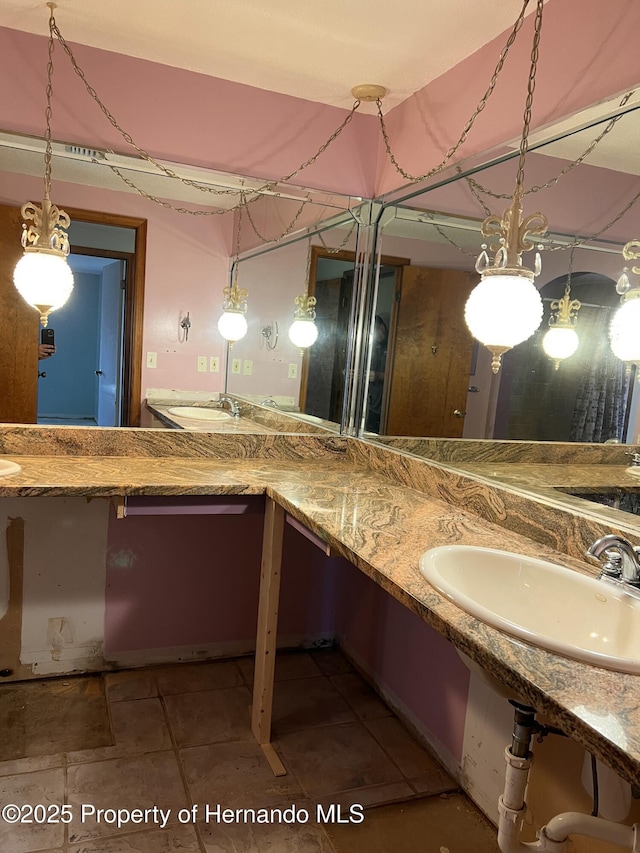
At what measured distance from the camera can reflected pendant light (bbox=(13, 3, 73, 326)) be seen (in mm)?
1939

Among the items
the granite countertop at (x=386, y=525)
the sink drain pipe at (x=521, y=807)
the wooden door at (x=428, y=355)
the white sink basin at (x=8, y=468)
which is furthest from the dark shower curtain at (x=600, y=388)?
the white sink basin at (x=8, y=468)

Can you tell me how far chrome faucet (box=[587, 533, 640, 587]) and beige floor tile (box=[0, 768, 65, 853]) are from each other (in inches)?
57.2

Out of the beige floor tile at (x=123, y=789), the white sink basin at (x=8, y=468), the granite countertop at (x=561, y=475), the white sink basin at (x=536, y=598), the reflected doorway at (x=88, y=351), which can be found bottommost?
the beige floor tile at (x=123, y=789)

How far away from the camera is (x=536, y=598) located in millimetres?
1266

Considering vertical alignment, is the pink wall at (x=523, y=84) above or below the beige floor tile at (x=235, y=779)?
above

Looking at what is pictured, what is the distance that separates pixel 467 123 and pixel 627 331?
0.91 metres

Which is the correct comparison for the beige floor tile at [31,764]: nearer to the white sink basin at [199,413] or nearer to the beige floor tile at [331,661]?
the beige floor tile at [331,661]

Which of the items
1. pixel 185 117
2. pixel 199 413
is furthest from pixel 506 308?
pixel 185 117

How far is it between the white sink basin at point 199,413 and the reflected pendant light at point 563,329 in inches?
48.2

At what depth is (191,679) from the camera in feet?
7.54

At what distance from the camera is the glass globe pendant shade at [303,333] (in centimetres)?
252

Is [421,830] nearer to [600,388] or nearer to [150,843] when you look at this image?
[150,843]

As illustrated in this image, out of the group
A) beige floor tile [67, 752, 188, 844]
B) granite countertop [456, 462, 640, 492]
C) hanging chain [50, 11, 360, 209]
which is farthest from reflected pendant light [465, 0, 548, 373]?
beige floor tile [67, 752, 188, 844]

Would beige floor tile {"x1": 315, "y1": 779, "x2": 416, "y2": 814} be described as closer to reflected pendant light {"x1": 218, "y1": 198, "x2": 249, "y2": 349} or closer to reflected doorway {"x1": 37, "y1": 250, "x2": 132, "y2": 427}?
reflected doorway {"x1": 37, "y1": 250, "x2": 132, "y2": 427}
